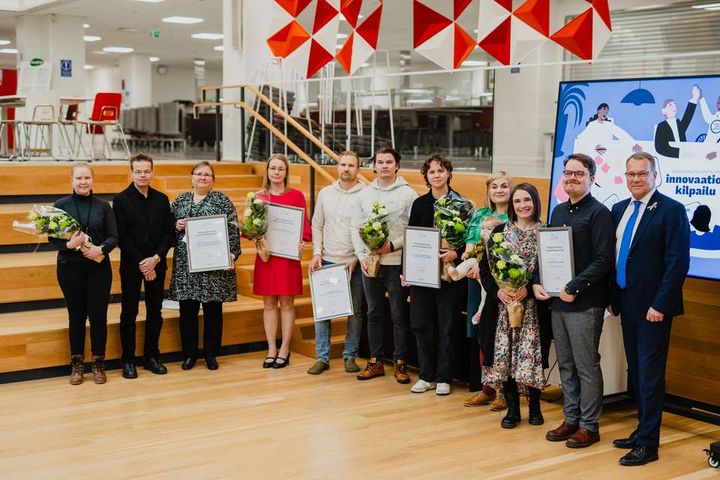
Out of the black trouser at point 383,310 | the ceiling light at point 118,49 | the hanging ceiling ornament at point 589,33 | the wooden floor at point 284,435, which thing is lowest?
the wooden floor at point 284,435

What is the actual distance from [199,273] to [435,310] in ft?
5.71

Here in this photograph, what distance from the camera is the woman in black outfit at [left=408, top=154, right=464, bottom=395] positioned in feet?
18.3

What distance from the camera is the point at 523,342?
4.91 metres

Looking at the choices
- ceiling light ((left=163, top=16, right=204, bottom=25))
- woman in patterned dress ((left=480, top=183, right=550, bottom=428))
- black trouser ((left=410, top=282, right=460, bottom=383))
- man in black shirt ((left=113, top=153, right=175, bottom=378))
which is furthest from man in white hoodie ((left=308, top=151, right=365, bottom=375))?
ceiling light ((left=163, top=16, right=204, bottom=25))

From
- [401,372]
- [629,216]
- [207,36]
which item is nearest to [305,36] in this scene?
[401,372]

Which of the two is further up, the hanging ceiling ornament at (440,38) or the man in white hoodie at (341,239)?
the hanging ceiling ornament at (440,38)

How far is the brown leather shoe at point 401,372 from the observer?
607cm

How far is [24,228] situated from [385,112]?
5.12m

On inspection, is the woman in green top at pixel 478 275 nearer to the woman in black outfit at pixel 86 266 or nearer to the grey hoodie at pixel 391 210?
the grey hoodie at pixel 391 210

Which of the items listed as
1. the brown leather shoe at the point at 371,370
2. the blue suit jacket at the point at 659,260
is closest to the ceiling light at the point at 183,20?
the brown leather shoe at the point at 371,370

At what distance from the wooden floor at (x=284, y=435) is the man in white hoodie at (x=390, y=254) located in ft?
1.11

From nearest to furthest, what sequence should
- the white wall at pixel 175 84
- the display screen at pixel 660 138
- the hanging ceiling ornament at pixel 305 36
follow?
the display screen at pixel 660 138
the hanging ceiling ornament at pixel 305 36
the white wall at pixel 175 84

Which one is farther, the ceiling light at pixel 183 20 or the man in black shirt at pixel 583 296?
the ceiling light at pixel 183 20

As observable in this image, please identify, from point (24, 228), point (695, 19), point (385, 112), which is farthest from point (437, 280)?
point (695, 19)
